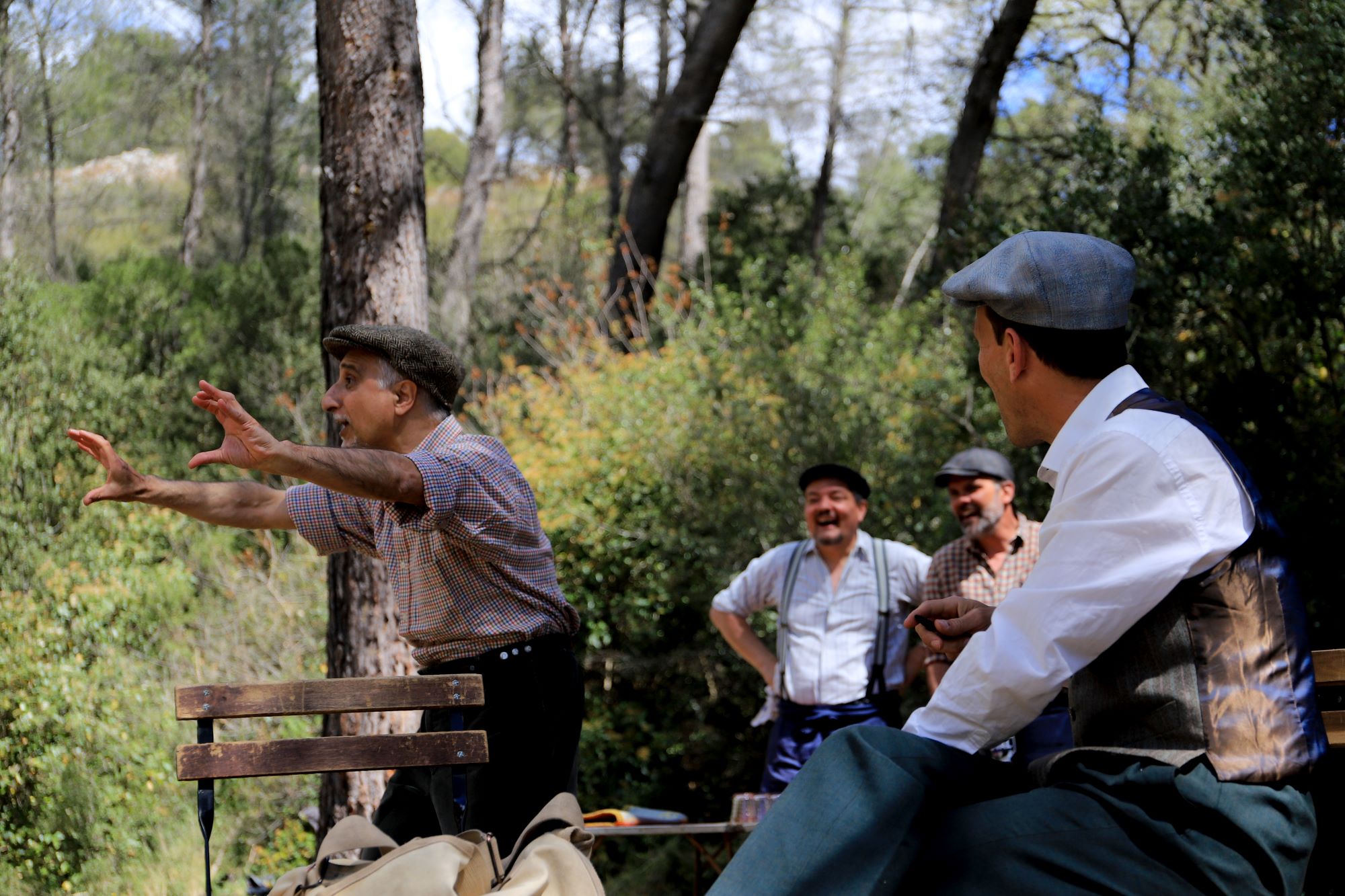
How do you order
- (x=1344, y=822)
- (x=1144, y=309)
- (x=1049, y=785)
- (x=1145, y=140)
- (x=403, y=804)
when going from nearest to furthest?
1. (x=1049, y=785)
2. (x=403, y=804)
3. (x=1344, y=822)
4. (x=1144, y=309)
5. (x=1145, y=140)

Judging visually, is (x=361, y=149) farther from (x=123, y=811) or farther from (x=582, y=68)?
(x=582, y=68)

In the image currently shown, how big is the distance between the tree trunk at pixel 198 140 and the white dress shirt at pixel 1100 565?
22.9 m

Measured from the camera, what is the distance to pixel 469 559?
345 cm

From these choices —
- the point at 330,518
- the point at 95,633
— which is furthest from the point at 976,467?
the point at 95,633

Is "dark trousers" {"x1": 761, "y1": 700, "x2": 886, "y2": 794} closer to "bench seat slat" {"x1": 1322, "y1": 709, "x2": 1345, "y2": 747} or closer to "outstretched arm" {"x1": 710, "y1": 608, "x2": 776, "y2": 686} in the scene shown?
"outstretched arm" {"x1": 710, "y1": 608, "x2": 776, "y2": 686}

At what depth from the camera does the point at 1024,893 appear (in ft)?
5.82


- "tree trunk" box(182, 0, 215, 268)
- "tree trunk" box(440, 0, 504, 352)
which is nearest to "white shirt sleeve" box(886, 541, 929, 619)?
"tree trunk" box(440, 0, 504, 352)

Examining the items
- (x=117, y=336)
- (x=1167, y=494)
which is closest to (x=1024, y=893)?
(x=1167, y=494)

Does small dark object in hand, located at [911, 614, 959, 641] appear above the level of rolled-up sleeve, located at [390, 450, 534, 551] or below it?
below

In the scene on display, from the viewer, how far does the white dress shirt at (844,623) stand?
521 centimetres

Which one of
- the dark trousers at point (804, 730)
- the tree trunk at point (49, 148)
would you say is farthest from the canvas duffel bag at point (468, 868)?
the tree trunk at point (49, 148)

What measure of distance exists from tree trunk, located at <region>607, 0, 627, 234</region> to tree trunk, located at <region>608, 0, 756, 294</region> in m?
6.11

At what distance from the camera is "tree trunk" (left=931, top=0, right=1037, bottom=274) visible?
11.1 meters

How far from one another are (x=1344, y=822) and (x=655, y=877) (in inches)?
144
